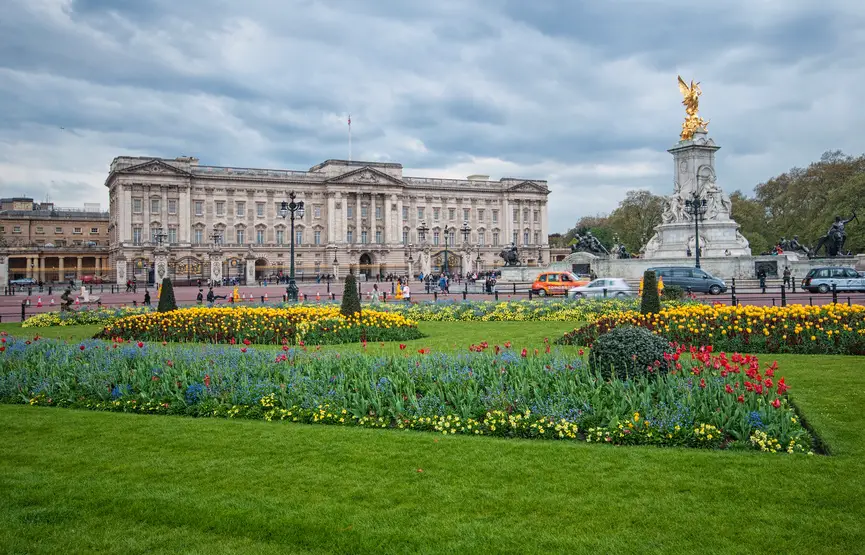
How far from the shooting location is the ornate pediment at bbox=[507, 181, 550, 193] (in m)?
102

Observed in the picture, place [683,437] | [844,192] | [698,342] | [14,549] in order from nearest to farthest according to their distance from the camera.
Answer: [14,549], [683,437], [698,342], [844,192]

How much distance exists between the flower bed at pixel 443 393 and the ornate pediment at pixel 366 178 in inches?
3183

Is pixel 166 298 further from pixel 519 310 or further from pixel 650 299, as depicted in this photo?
pixel 650 299

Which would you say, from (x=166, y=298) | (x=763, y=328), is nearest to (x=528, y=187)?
(x=166, y=298)

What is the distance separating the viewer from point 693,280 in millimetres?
31453

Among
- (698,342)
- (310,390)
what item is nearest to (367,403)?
(310,390)

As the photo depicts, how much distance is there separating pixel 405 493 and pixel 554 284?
88.8 feet

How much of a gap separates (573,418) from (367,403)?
8.65ft

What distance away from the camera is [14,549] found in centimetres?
506

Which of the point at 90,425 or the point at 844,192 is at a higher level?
the point at 844,192

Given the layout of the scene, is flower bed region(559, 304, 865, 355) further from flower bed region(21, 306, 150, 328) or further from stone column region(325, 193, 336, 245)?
stone column region(325, 193, 336, 245)

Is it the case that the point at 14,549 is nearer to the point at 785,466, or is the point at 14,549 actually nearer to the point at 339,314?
the point at 785,466

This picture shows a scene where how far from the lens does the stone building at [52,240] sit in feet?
267

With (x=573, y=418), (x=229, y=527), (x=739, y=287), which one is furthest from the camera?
(x=739, y=287)
